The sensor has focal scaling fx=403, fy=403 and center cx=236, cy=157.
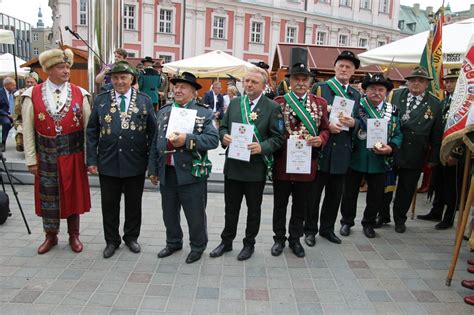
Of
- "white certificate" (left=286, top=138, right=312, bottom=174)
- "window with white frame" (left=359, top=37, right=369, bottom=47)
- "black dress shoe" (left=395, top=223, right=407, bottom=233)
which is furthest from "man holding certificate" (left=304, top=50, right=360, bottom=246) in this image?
"window with white frame" (left=359, top=37, right=369, bottom=47)

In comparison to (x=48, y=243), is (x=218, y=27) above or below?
above

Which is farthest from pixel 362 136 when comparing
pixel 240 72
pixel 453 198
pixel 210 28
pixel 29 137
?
pixel 210 28

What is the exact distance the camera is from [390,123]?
15.8ft

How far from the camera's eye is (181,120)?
383cm

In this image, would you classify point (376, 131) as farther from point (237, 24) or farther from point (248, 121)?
point (237, 24)

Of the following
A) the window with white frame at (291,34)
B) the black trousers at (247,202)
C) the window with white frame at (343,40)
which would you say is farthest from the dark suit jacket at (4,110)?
the window with white frame at (343,40)

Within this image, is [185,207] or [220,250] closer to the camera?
[185,207]

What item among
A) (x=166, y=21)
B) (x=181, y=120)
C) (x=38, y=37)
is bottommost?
(x=181, y=120)

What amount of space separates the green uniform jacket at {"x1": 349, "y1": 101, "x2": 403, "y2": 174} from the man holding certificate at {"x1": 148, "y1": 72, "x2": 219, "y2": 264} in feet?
6.10

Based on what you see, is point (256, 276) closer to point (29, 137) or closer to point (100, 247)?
point (100, 247)

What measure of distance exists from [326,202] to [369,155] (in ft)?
2.47

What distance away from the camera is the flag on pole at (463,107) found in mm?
3490

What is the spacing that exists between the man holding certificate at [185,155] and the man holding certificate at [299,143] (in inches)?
29.4

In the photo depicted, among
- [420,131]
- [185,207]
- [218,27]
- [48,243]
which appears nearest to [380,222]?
[420,131]
